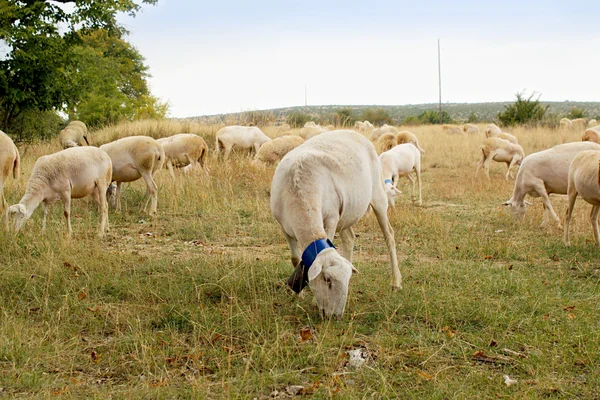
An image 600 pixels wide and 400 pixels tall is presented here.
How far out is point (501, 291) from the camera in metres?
6.63

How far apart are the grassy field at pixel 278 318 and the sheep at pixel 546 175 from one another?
3.61 ft

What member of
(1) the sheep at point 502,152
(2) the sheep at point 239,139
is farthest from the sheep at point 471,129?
(2) the sheep at point 239,139

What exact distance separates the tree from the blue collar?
1514 cm

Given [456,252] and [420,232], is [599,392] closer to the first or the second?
[456,252]

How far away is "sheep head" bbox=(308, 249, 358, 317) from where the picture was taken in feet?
16.9

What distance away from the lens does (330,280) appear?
5.18 meters

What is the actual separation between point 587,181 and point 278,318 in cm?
568

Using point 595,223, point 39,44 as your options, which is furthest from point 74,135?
point 595,223

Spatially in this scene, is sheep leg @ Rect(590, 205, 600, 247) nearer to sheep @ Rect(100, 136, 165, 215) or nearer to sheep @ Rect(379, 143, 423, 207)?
sheep @ Rect(379, 143, 423, 207)

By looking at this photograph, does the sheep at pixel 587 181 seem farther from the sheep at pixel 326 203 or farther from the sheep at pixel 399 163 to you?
the sheep at pixel 399 163

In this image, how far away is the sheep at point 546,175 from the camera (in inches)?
428

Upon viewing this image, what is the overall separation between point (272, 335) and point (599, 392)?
2522 mm

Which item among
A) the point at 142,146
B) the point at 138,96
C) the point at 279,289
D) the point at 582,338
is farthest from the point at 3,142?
the point at 138,96

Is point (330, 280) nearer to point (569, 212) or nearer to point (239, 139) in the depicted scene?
point (569, 212)
